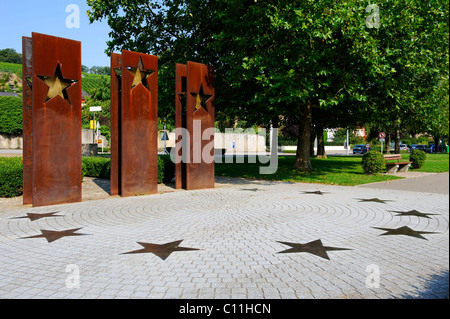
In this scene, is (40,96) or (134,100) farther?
(134,100)

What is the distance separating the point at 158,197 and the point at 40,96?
13.5 feet

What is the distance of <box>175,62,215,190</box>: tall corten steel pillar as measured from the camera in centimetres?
1166

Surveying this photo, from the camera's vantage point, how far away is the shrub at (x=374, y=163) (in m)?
16.6

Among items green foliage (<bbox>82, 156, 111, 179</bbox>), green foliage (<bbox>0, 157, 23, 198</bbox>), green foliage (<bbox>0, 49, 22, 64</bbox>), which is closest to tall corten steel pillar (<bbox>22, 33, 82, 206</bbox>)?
green foliage (<bbox>0, 157, 23, 198</bbox>)

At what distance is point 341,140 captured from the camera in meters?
73.6

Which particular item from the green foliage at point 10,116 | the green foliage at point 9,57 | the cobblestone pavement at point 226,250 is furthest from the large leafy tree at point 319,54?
the green foliage at point 9,57

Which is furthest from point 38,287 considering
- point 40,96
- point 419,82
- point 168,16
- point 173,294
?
point 168,16

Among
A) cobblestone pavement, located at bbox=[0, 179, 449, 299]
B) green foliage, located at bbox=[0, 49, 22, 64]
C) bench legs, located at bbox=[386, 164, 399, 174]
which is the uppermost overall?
green foliage, located at bbox=[0, 49, 22, 64]

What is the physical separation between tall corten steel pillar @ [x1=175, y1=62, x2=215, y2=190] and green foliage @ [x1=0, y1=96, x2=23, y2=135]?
38.9 m

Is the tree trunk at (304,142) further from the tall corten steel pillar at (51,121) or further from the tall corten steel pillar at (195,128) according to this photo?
the tall corten steel pillar at (51,121)

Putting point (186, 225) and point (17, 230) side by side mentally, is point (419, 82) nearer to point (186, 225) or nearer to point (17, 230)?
point (186, 225)

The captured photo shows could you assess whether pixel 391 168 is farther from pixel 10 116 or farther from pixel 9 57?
pixel 9 57

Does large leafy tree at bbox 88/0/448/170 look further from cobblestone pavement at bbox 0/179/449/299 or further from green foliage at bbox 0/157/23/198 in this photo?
green foliage at bbox 0/157/23/198

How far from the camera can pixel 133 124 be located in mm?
10250
